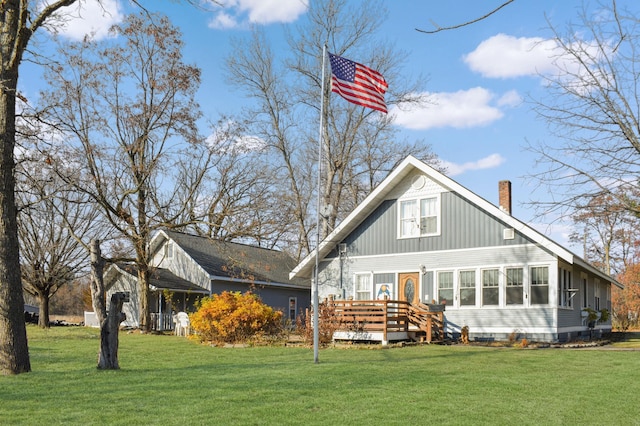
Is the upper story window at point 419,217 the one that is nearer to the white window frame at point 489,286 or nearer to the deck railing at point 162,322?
the white window frame at point 489,286

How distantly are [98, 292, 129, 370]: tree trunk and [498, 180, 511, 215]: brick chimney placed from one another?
54.4 feet

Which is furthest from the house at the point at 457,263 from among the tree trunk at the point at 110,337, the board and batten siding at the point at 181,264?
the tree trunk at the point at 110,337

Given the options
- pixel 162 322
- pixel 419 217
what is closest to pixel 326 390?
pixel 419 217

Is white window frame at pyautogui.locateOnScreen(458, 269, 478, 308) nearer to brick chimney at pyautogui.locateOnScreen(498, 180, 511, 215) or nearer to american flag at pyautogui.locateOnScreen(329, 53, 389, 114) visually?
brick chimney at pyautogui.locateOnScreen(498, 180, 511, 215)

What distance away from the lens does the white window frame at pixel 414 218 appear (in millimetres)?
23641

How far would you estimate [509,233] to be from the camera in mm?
21750

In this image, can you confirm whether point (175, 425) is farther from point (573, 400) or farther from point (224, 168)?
point (224, 168)

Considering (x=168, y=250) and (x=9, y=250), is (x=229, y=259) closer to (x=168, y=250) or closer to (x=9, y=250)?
(x=168, y=250)

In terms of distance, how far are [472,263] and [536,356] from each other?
685 centimetres

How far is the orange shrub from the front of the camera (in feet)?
67.4

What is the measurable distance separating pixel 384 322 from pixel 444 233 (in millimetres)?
5185

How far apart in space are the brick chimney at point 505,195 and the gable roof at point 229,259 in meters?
14.0

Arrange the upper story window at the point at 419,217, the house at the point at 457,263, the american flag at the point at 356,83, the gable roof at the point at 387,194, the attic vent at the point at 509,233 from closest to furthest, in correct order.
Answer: the american flag at the point at 356,83
the gable roof at the point at 387,194
the house at the point at 457,263
the attic vent at the point at 509,233
the upper story window at the point at 419,217

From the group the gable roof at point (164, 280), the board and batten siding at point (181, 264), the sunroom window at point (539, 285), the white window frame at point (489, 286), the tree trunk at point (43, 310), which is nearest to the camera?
the sunroom window at point (539, 285)
